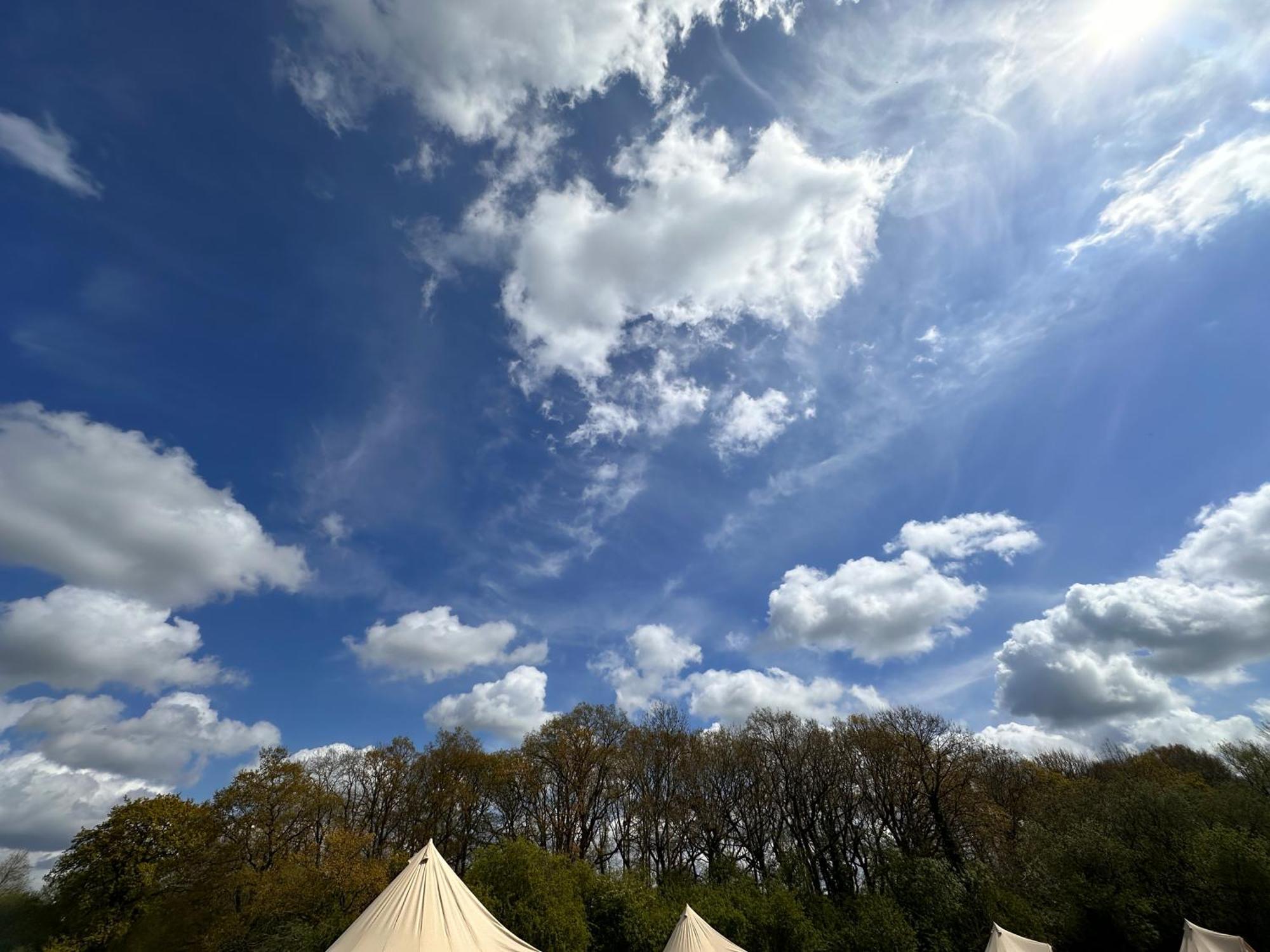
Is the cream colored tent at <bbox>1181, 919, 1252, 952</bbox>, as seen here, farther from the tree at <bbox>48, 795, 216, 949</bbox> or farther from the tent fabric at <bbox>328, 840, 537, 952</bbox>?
the tree at <bbox>48, 795, 216, 949</bbox>

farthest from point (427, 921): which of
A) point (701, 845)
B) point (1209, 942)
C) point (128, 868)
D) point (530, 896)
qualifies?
point (701, 845)

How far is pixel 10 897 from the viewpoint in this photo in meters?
48.3

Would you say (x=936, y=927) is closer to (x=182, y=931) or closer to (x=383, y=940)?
(x=383, y=940)

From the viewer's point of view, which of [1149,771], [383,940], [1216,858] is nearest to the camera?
[383,940]

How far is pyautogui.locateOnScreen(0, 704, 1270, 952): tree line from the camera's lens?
106 feet

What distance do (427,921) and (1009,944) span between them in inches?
1058

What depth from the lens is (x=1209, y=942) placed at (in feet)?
78.3

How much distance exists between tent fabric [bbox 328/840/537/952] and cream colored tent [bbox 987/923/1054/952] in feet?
78.1

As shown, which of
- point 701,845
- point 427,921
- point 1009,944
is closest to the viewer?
point 427,921

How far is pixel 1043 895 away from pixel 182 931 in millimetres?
53267

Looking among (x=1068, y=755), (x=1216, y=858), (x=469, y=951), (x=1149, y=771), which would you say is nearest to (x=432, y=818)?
(x=469, y=951)

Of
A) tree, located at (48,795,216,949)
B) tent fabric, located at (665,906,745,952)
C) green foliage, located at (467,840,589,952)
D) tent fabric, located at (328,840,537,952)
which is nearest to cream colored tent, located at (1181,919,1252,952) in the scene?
tent fabric, located at (665,906,745,952)

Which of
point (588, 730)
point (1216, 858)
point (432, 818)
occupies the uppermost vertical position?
point (588, 730)

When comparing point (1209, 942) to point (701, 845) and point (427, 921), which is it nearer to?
point (427, 921)
